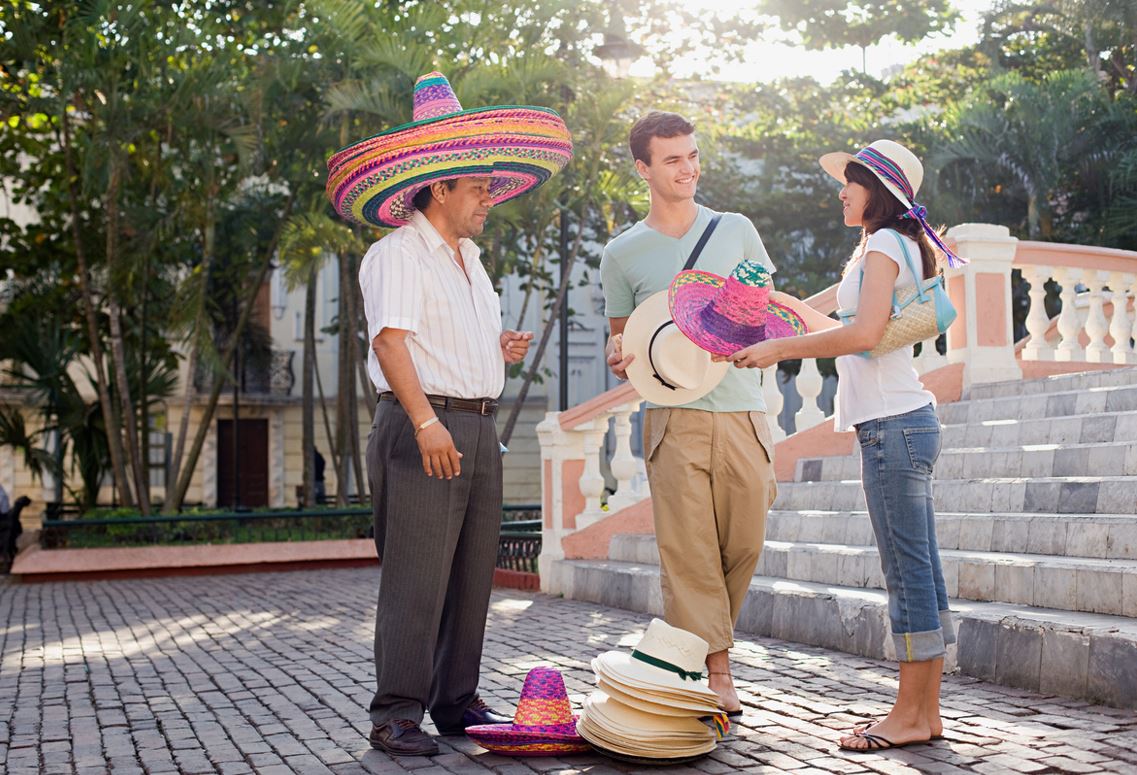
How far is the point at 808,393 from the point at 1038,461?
268 centimetres

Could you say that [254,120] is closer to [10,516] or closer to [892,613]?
[10,516]

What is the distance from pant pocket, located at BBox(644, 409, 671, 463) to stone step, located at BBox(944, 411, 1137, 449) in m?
3.85

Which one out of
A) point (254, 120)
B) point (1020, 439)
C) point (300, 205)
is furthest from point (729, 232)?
point (300, 205)

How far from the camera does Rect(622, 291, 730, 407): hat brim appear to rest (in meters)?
4.51

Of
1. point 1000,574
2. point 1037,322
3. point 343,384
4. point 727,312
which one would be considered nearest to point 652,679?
point 727,312

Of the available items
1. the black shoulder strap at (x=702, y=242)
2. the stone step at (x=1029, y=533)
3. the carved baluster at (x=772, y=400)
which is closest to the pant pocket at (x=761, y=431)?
the black shoulder strap at (x=702, y=242)

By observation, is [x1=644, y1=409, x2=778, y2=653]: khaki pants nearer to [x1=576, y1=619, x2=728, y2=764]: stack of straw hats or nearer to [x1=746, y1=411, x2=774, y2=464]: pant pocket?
[x1=746, y1=411, x2=774, y2=464]: pant pocket

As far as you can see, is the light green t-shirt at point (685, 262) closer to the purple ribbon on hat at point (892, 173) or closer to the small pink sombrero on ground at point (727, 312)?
the small pink sombrero on ground at point (727, 312)

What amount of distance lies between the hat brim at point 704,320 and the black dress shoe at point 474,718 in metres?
1.57

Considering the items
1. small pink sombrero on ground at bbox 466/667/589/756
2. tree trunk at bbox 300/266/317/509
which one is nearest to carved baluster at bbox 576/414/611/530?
small pink sombrero on ground at bbox 466/667/589/756

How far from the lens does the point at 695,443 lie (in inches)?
180

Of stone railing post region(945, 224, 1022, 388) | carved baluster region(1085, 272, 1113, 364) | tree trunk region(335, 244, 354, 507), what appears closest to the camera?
stone railing post region(945, 224, 1022, 388)

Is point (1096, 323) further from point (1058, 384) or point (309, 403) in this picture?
point (309, 403)

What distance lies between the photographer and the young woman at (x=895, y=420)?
162 inches
